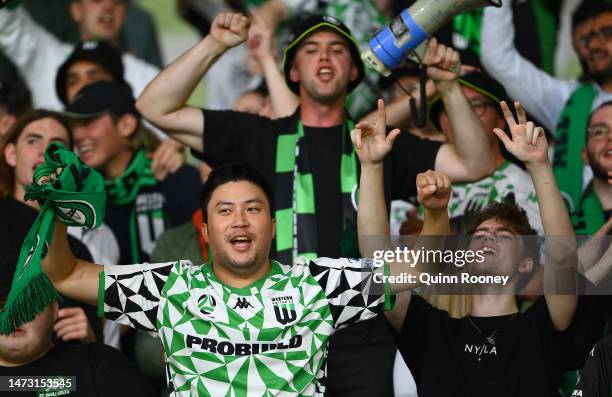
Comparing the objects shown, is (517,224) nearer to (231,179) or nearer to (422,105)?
(422,105)

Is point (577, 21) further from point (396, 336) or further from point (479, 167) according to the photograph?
point (396, 336)

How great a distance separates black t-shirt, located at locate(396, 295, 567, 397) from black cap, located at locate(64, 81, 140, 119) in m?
2.21

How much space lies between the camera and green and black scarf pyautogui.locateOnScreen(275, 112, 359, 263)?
503 centimetres

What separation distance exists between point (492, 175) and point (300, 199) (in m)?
0.98

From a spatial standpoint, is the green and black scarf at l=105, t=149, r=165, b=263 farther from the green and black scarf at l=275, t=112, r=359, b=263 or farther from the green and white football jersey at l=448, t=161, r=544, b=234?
the green and white football jersey at l=448, t=161, r=544, b=234

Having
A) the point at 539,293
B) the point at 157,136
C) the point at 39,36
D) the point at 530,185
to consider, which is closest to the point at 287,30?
the point at 157,136

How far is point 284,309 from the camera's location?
4.41 meters

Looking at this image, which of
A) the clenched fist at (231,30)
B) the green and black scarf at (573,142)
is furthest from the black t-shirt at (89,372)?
the green and black scarf at (573,142)

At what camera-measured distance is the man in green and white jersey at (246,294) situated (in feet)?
14.2

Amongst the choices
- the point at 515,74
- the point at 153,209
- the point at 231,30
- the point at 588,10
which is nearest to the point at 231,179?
the point at 231,30

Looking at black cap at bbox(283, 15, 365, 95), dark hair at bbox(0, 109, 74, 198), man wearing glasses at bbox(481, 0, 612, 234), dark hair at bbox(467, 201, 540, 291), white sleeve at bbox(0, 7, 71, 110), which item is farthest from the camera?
white sleeve at bbox(0, 7, 71, 110)

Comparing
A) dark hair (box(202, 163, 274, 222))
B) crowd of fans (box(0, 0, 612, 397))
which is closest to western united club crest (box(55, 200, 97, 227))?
crowd of fans (box(0, 0, 612, 397))

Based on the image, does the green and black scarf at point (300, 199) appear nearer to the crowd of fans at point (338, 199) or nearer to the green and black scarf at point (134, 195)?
the crowd of fans at point (338, 199)

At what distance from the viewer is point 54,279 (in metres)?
4.45
